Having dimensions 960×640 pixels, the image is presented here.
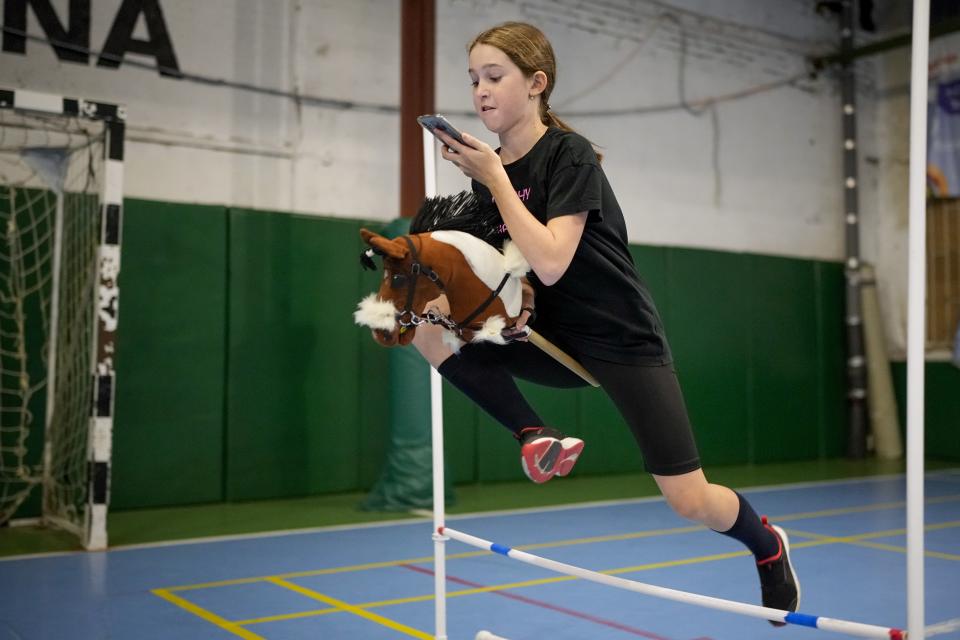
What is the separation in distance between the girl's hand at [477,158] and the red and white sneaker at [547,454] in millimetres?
585

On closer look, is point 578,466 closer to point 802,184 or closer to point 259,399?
point 259,399

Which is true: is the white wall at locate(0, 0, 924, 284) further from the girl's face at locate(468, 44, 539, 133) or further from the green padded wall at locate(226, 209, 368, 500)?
the girl's face at locate(468, 44, 539, 133)

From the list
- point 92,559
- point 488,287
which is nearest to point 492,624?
point 488,287

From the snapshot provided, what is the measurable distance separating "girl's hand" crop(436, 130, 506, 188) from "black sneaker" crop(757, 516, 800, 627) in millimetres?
1071

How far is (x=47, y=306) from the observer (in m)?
5.39

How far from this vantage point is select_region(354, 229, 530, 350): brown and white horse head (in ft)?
6.61

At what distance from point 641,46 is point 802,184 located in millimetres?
2172

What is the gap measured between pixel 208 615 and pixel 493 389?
164 cm

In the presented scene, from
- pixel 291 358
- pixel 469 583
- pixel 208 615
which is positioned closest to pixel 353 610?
pixel 208 615

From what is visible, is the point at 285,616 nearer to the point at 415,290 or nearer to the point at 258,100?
the point at 415,290

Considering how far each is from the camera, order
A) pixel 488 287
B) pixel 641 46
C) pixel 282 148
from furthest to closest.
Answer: pixel 641 46 < pixel 282 148 < pixel 488 287

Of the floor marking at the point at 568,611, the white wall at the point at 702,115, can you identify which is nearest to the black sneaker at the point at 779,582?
the floor marking at the point at 568,611

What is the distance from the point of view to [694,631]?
3.18 metres

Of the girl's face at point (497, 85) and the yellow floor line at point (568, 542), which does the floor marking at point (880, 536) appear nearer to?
the yellow floor line at point (568, 542)
